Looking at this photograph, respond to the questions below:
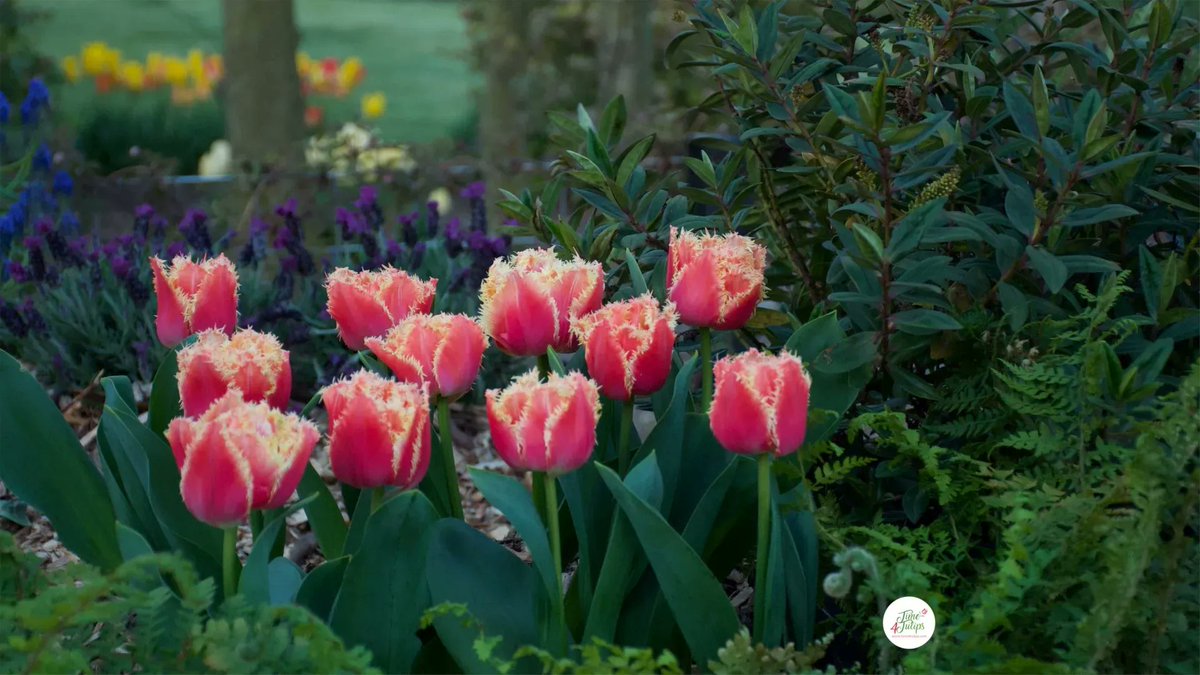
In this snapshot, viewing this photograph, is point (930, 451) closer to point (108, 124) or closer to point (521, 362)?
point (521, 362)

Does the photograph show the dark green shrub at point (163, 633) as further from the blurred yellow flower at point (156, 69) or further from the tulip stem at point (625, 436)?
the blurred yellow flower at point (156, 69)

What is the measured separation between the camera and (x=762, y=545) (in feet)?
4.40

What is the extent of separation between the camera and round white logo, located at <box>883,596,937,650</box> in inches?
50.1

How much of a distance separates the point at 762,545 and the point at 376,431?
0.43m

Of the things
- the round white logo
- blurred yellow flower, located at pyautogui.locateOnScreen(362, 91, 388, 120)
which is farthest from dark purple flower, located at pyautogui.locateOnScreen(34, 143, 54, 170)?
blurred yellow flower, located at pyautogui.locateOnScreen(362, 91, 388, 120)

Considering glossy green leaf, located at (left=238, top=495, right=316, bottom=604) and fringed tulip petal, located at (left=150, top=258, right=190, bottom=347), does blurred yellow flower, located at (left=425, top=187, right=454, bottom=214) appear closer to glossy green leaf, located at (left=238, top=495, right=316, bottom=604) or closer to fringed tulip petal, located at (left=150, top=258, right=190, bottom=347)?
fringed tulip petal, located at (left=150, top=258, right=190, bottom=347)

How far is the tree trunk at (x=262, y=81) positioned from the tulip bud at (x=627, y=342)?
477cm

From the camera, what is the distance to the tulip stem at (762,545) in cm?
129

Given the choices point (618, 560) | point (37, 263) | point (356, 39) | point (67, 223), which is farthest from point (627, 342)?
point (356, 39)

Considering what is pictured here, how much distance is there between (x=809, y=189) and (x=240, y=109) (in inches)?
192

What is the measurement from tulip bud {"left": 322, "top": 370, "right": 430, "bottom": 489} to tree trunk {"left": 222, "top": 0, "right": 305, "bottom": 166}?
481 cm

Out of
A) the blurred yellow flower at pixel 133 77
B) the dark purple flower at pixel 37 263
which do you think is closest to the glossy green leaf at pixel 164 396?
the dark purple flower at pixel 37 263

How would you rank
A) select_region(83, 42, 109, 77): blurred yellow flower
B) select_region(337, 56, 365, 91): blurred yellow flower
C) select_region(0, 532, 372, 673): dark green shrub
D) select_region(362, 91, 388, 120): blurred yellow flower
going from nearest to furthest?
1. select_region(0, 532, 372, 673): dark green shrub
2. select_region(83, 42, 109, 77): blurred yellow flower
3. select_region(362, 91, 388, 120): blurred yellow flower
4. select_region(337, 56, 365, 91): blurred yellow flower

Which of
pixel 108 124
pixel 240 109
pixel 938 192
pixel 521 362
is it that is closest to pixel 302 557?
pixel 521 362
